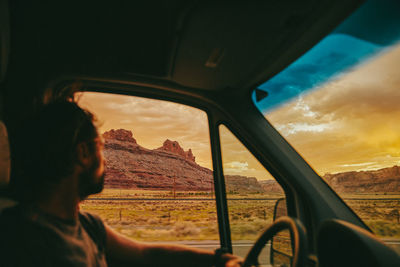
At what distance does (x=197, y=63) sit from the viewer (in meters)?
2.05

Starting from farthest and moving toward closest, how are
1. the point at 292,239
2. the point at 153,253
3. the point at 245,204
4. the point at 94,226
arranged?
1. the point at 245,204
2. the point at 153,253
3. the point at 94,226
4. the point at 292,239

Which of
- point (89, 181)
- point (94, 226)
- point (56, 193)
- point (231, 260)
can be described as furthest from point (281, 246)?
point (56, 193)

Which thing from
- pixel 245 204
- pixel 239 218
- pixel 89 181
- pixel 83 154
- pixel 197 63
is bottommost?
pixel 239 218

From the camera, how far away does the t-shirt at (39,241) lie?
1.14m

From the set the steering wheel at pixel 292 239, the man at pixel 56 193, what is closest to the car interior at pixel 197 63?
the steering wheel at pixel 292 239

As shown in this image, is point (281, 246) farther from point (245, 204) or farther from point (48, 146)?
point (48, 146)

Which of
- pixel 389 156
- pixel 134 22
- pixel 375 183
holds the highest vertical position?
pixel 134 22

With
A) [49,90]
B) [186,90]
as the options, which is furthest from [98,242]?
[186,90]

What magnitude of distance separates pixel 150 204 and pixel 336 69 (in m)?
4.52

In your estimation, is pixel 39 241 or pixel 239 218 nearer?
pixel 39 241

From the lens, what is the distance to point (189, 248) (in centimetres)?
194

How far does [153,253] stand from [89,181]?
2.60ft

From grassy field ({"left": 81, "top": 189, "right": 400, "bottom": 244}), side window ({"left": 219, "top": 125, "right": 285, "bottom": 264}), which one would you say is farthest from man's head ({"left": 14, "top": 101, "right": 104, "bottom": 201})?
side window ({"left": 219, "top": 125, "right": 285, "bottom": 264})

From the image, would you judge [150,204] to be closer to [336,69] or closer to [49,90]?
[49,90]
